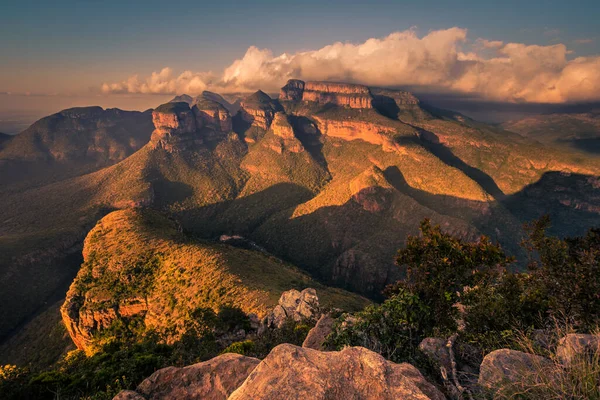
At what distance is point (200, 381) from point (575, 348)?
14395 mm

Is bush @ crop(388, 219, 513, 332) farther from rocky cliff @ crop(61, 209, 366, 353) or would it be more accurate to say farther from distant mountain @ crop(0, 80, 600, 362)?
distant mountain @ crop(0, 80, 600, 362)

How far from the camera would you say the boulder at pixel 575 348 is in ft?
21.8

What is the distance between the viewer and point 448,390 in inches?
371

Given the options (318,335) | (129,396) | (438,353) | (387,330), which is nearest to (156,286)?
(318,335)

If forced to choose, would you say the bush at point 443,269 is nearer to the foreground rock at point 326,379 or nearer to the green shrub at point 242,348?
the foreground rock at point 326,379

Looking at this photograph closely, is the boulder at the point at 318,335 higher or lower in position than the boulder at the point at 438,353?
lower

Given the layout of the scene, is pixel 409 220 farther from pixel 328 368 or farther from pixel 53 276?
pixel 53 276

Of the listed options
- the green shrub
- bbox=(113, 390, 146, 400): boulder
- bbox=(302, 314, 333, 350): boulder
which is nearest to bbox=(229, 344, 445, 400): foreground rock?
bbox=(113, 390, 146, 400): boulder

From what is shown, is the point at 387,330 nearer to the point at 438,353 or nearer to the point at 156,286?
the point at 438,353

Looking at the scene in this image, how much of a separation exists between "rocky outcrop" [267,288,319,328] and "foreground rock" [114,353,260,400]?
26.9m

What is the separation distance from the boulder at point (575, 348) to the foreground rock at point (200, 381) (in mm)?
11811

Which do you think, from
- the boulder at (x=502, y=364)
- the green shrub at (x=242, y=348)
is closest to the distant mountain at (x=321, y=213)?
the green shrub at (x=242, y=348)

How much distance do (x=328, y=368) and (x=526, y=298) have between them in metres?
18.2

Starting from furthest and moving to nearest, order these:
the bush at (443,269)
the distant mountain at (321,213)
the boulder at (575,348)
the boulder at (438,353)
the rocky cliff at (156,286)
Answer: the distant mountain at (321,213)
the rocky cliff at (156,286)
the bush at (443,269)
the boulder at (438,353)
the boulder at (575,348)
